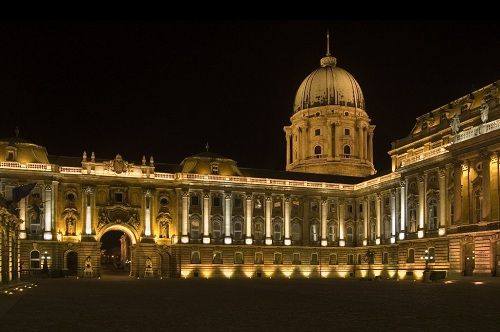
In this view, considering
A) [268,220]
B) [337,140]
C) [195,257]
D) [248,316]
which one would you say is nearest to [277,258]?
[268,220]

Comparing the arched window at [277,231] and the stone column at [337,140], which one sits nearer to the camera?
the arched window at [277,231]

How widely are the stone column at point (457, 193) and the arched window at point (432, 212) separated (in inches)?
252

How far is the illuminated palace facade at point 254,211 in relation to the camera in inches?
3127

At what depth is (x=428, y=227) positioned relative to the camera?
80500 millimetres

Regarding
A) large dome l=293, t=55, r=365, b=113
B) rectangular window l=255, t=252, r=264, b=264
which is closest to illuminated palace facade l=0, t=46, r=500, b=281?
rectangular window l=255, t=252, r=264, b=264

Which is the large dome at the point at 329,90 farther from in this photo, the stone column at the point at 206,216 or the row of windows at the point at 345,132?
the stone column at the point at 206,216

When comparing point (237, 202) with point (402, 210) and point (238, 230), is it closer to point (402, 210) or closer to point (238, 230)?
point (238, 230)

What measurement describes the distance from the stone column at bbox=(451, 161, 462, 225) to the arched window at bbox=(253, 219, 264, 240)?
3630 cm

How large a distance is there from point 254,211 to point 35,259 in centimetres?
3142

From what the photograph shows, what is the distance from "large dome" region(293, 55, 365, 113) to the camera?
411ft

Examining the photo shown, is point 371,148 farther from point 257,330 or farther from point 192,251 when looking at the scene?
point 257,330

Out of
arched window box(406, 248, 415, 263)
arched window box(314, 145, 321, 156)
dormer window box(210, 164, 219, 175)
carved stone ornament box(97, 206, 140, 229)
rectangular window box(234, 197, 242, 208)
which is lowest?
arched window box(406, 248, 415, 263)

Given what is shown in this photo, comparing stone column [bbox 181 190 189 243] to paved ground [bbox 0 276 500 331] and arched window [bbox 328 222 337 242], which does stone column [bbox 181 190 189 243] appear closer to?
arched window [bbox 328 222 337 242]

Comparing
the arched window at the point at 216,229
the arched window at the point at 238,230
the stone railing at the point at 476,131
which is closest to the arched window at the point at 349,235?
the arched window at the point at 238,230
